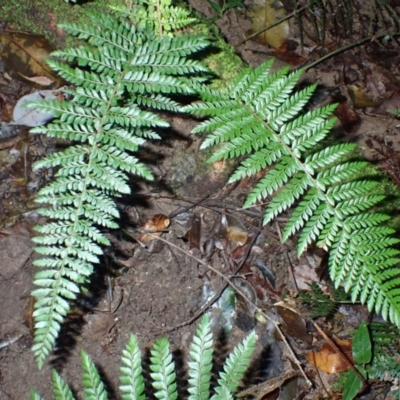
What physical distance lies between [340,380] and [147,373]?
131cm

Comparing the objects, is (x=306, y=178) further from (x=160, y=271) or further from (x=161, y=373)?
(x=160, y=271)

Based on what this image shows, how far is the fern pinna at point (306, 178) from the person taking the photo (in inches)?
84.5

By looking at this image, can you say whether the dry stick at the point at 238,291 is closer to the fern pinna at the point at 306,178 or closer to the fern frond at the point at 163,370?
the fern pinna at the point at 306,178

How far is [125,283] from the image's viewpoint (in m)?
3.07

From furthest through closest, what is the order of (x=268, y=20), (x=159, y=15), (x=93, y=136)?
(x=268, y=20) < (x=159, y=15) < (x=93, y=136)

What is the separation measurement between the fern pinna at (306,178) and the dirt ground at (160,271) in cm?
85

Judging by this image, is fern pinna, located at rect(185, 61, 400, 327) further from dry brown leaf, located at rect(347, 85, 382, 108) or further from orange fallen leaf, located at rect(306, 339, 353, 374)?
dry brown leaf, located at rect(347, 85, 382, 108)

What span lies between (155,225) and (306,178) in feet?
4.16

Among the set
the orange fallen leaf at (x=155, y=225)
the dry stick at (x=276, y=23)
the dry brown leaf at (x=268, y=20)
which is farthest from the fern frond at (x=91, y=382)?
the dry brown leaf at (x=268, y=20)

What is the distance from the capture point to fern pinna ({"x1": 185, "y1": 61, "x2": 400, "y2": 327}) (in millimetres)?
2146

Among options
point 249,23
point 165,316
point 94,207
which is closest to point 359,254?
point 94,207

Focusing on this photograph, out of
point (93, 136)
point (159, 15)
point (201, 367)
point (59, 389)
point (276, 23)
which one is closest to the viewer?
point (59, 389)

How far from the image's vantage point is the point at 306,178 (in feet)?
7.31

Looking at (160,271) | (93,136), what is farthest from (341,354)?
(93,136)
